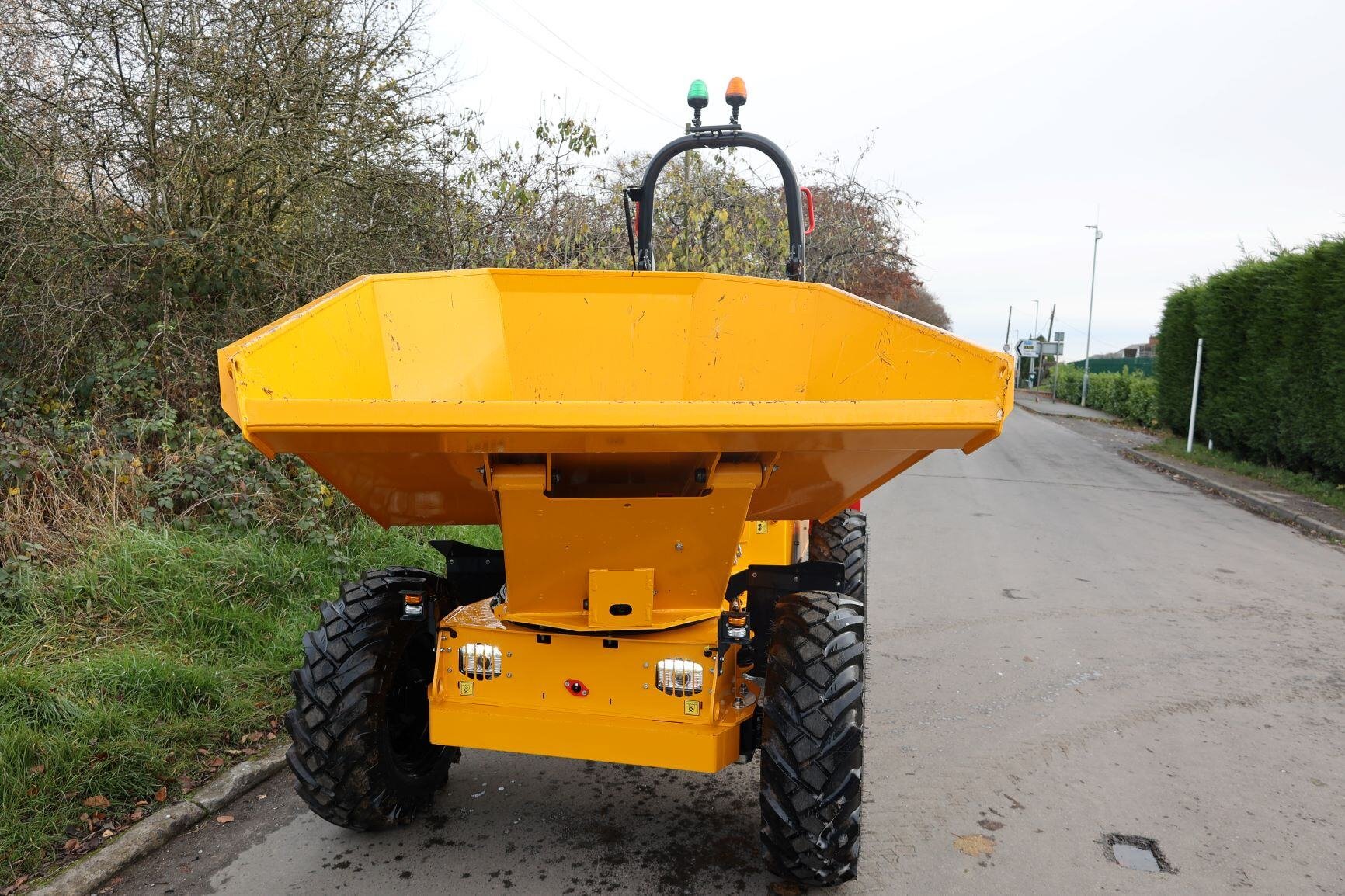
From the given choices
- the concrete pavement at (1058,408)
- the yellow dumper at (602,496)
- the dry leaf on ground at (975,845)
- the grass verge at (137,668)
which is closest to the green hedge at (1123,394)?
the concrete pavement at (1058,408)

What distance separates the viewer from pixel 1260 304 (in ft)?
44.8

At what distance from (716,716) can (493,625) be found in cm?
70

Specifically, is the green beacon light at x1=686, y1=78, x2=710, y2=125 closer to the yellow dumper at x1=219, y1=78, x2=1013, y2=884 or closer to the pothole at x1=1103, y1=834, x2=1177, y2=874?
the yellow dumper at x1=219, y1=78, x2=1013, y2=884

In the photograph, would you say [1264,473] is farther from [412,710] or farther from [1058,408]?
[1058,408]

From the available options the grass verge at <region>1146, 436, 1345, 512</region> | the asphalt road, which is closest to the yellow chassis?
the asphalt road

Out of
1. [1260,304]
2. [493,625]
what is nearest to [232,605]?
[493,625]

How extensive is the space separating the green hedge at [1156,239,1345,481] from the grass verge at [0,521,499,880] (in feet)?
38.6

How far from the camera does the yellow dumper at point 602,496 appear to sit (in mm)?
2084

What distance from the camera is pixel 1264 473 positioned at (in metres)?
12.7

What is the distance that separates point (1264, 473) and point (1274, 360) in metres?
1.71

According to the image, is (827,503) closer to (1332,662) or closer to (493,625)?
(493,625)

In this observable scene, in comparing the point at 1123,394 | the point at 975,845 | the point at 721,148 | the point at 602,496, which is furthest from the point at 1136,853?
the point at 1123,394

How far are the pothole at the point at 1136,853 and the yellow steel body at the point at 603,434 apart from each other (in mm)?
1321

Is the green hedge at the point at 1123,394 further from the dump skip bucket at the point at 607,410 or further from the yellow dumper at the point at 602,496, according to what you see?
the yellow dumper at the point at 602,496
